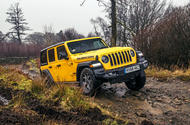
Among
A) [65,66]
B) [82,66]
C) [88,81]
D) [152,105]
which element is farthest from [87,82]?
[152,105]

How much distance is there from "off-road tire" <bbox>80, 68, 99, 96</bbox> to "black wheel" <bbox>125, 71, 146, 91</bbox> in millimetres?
1401

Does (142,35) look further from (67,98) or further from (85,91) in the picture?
(67,98)

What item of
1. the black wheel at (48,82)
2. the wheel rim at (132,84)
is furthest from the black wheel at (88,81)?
the wheel rim at (132,84)

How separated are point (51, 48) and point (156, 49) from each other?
5036 mm

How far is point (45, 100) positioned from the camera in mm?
3627

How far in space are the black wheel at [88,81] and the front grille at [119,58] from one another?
24.2 inches

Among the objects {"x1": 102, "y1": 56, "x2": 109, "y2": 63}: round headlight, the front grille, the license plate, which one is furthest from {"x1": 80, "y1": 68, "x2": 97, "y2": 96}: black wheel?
the license plate

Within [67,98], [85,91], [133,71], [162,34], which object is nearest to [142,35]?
[162,34]

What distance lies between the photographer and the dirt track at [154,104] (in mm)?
3265

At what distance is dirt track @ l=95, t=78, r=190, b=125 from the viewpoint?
3265 mm

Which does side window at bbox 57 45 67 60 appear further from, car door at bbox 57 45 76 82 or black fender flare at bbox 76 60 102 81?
black fender flare at bbox 76 60 102 81

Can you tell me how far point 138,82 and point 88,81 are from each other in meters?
1.60

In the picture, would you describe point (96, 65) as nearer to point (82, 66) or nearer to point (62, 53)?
point (82, 66)

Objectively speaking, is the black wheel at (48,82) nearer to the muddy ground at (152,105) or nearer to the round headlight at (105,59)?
the muddy ground at (152,105)
